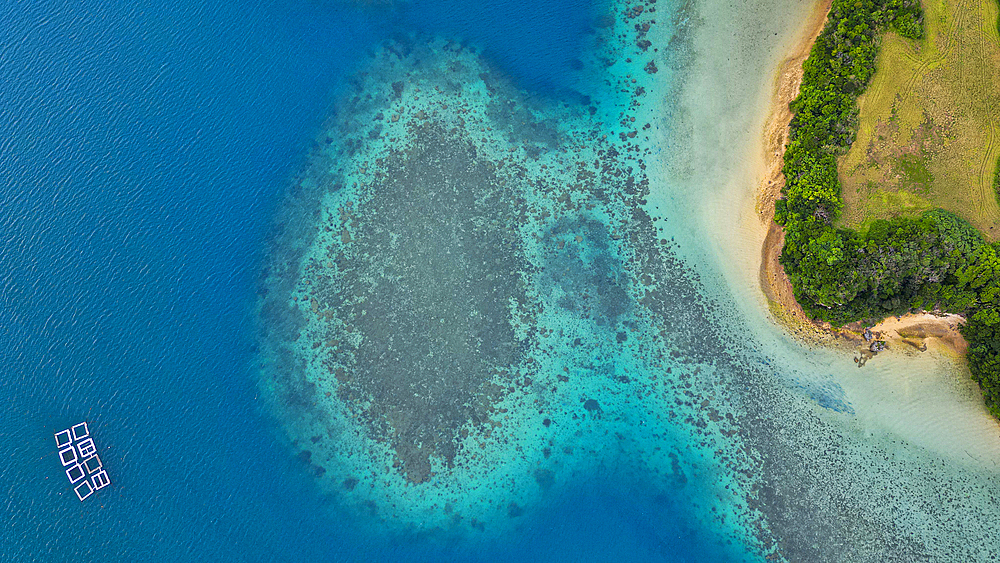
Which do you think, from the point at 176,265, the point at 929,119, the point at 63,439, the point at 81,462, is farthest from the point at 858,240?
the point at 63,439

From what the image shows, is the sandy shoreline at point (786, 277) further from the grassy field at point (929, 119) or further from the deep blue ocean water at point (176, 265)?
the deep blue ocean water at point (176, 265)

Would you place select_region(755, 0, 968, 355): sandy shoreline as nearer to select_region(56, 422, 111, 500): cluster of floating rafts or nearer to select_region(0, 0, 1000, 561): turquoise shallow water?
select_region(0, 0, 1000, 561): turquoise shallow water

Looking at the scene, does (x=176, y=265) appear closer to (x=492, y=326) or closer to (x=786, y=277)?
(x=492, y=326)

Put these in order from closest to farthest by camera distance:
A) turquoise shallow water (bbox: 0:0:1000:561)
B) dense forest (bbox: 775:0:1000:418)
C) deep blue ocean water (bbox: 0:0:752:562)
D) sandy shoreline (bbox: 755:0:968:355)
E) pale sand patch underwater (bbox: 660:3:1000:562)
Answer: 1. dense forest (bbox: 775:0:1000:418)
2. pale sand patch underwater (bbox: 660:3:1000:562)
3. sandy shoreline (bbox: 755:0:968:355)
4. turquoise shallow water (bbox: 0:0:1000:561)
5. deep blue ocean water (bbox: 0:0:752:562)

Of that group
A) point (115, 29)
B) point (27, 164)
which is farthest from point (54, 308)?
point (115, 29)

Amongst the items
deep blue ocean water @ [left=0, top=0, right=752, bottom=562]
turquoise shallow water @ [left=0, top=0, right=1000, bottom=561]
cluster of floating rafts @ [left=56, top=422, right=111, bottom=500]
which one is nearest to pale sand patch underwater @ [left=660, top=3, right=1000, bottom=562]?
turquoise shallow water @ [left=0, top=0, right=1000, bottom=561]

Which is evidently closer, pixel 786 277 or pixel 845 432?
pixel 845 432
